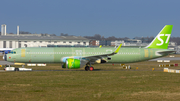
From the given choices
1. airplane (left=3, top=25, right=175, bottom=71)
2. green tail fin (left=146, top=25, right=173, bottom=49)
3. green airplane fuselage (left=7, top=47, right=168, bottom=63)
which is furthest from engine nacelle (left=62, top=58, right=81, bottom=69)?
green tail fin (left=146, top=25, right=173, bottom=49)

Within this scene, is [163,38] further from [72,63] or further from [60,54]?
[60,54]

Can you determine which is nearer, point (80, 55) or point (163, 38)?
point (80, 55)

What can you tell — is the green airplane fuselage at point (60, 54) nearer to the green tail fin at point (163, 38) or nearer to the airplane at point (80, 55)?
the airplane at point (80, 55)

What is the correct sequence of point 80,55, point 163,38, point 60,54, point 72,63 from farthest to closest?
1. point 163,38
2. point 80,55
3. point 60,54
4. point 72,63

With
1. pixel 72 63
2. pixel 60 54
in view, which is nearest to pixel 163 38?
pixel 72 63

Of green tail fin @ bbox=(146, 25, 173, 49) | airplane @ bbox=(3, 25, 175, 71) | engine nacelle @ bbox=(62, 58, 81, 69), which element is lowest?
engine nacelle @ bbox=(62, 58, 81, 69)

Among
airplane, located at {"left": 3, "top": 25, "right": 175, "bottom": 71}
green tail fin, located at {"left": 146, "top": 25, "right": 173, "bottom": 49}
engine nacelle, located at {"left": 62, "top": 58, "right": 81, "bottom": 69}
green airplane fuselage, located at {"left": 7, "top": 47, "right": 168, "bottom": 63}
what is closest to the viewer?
engine nacelle, located at {"left": 62, "top": 58, "right": 81, "bottom": 69}

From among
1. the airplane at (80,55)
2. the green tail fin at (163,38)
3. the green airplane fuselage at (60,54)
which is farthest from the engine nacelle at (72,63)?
the green tail fin at (163,38)

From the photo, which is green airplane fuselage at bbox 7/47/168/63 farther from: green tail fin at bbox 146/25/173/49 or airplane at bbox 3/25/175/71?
green tail fin at bbox 146/25/173/49

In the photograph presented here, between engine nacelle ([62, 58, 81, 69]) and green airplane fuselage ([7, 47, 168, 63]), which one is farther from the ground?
green airplane fuselage ([7, 47, 168, 63])

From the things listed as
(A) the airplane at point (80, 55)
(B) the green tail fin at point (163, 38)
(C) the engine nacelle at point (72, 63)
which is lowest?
(C) the engine nacelle at point (72, 63)

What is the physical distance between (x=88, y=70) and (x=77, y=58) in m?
3.02

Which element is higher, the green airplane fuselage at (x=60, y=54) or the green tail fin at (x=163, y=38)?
the green tail fin at (x=163, y=38)

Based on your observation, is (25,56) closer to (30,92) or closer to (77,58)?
(77,58)
